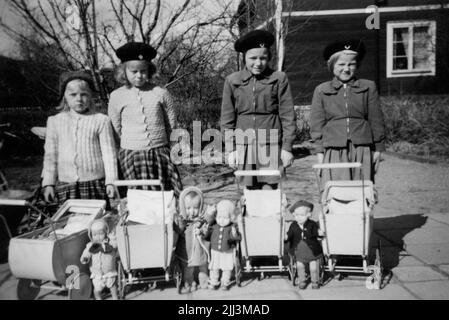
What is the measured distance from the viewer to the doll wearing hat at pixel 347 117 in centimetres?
300

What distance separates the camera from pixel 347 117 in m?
3.02

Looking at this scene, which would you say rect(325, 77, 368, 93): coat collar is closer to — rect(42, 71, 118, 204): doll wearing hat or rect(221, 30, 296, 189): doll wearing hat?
rect(221, 30, 296, 189): doll wearing hat

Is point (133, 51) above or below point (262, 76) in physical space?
above

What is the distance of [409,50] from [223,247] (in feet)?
36.0

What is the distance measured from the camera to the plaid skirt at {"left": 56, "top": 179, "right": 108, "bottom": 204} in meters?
2.88

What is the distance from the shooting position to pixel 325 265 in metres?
2.75

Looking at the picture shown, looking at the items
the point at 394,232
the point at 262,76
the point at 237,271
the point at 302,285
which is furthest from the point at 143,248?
the point at 394,232

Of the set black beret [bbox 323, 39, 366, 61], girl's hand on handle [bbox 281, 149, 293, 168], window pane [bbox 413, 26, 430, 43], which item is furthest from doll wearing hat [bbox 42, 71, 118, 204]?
window pane [bbox 413, 26, 430, 43]

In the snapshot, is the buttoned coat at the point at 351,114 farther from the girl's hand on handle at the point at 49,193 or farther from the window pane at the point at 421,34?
the window pane at the point at 421,34

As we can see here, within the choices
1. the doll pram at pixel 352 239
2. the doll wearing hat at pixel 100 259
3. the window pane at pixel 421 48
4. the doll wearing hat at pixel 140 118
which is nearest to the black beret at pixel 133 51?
the doll wearing hat at pixel 140 118

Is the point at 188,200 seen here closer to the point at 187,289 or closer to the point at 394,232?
the point at 187,289

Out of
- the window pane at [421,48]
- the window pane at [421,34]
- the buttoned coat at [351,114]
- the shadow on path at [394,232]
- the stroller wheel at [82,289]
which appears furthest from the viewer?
the window pane at [421,34]

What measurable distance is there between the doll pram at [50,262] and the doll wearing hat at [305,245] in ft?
4.30
